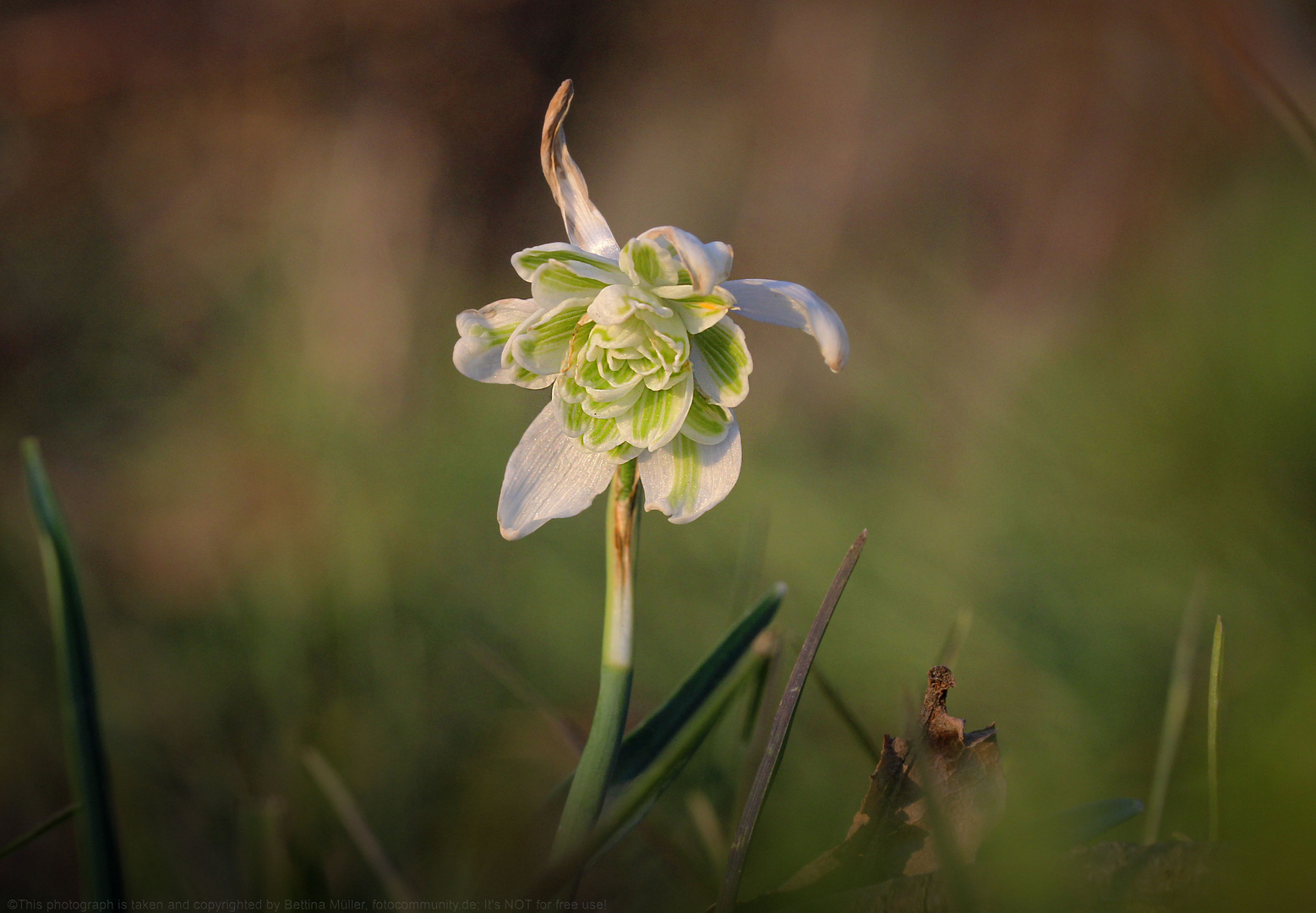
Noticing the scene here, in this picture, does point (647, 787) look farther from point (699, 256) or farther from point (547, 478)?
point (699, 256)

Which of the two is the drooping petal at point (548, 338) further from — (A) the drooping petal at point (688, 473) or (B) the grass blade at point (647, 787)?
(B) the grass blade at point (647, 787)

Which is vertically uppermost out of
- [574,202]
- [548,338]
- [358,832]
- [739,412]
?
[574,202]

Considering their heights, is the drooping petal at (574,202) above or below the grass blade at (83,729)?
above

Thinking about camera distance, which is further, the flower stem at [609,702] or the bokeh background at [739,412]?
the bokeh background at [739,412]

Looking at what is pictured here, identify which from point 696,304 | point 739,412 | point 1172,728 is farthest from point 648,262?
point 739,412

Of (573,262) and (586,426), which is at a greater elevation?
(573,262)

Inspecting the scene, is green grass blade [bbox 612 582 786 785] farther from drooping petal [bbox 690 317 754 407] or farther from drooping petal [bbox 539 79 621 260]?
drooping petal [bbox 539 79 621 260]

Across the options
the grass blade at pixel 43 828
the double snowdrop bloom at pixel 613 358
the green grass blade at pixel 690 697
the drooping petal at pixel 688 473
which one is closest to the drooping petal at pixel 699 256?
the double snowdrop bloom at pixel 613 358

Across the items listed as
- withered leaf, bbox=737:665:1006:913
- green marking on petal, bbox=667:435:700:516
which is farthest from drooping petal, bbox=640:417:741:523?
withered leaf, bbox=737:665:1006:913
